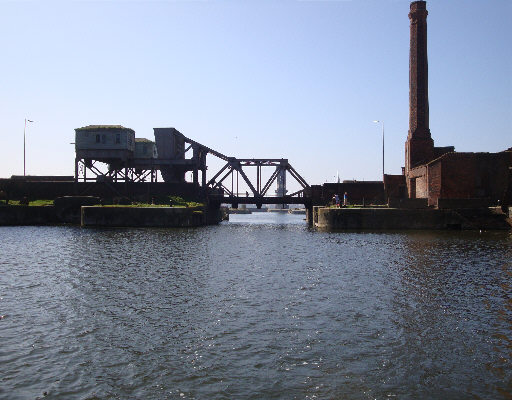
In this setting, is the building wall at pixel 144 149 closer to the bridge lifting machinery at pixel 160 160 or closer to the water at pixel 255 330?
the bridge lifting machinery at pixel 160 160

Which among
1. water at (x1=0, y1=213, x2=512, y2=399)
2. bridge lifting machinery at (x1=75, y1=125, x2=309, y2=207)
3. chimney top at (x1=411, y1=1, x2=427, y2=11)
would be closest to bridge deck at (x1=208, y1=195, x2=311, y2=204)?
bridge lifting machinery at (x1=75, y1=125, x2=309, y2=207)

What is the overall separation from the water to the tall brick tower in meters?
35.3

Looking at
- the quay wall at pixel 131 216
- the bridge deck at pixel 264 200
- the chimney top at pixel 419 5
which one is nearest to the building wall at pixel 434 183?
the chimney top at pixel 419 5

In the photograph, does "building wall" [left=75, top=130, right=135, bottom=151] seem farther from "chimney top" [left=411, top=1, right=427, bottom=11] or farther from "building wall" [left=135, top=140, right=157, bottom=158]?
"chimney top" [left=411, top=1, right=427, bottom=11]

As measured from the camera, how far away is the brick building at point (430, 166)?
4884 centimetres

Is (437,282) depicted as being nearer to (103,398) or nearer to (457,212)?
(103,398)

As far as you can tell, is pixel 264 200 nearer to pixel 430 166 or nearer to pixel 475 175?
pixel 430 166

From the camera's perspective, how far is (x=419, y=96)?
58125 millimetres

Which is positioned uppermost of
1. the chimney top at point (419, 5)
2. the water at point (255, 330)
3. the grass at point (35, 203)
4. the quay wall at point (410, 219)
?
the chimney top at point (419, 5)

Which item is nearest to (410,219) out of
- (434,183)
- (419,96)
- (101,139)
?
(434,183)

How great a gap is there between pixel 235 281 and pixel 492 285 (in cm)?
1029

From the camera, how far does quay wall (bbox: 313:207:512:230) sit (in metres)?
47.7

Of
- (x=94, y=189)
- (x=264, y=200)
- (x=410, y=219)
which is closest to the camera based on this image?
(x=410, y=219)

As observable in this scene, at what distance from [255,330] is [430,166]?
43.9 meters
